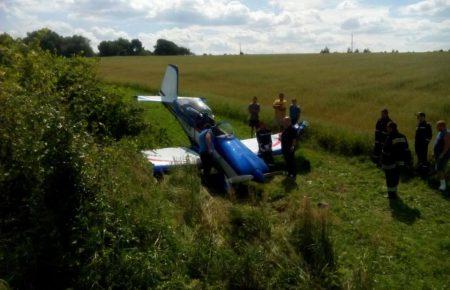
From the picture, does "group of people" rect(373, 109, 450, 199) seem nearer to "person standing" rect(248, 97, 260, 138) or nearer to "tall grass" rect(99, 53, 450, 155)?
"tall grass" rect(99, 53, 450, 155)

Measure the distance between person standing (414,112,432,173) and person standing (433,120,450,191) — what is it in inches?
19.7

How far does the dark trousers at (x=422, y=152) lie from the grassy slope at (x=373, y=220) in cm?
52

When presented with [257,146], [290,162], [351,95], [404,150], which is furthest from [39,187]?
[351,95]

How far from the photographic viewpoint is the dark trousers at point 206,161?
947cm

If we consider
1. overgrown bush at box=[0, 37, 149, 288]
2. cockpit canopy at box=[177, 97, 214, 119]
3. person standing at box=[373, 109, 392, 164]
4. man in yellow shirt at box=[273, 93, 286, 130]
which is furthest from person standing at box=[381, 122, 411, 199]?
man in yellow shirt at box=[273, 93, 286, 130]

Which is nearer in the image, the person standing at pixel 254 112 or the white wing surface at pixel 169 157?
the white wing surface at pixel 169 157

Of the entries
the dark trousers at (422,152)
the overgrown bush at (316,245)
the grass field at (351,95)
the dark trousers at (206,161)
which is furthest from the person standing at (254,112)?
the overgrown bush at (316,245)

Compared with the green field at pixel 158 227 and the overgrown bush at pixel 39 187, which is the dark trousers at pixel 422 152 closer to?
the green field at pixel 158 227

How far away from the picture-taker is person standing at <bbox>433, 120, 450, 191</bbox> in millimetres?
9227

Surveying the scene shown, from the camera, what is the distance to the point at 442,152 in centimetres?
935

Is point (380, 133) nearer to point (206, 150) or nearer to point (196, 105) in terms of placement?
point (206, 150)

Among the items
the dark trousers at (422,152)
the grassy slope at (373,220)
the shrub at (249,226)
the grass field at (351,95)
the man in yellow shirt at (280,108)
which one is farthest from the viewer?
the grass field at (351,95)

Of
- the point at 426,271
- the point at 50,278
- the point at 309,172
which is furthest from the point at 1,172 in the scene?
the point at 309,172

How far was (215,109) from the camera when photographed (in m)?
20.0
